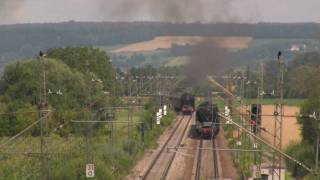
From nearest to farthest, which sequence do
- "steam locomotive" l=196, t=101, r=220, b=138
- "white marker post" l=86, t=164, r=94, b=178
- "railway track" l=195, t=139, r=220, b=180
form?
"white marker post" l=86, t=164, r=94, b=178, "railway track" l=195, t=139, r=220, b=180, "steam locomotive" l=196, t=101, r=220, b=138

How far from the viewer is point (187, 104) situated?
355 feet

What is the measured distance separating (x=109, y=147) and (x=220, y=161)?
1401 centimetres

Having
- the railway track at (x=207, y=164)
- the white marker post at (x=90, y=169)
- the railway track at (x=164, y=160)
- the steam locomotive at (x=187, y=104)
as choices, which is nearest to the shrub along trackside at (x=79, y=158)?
the railway track at (x=164, y=160)

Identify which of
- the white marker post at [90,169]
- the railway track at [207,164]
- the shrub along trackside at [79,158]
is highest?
the white marker post at [90,169]

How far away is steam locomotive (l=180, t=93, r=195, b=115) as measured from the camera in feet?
342

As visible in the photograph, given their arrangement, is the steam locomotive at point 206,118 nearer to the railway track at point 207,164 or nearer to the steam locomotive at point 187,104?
the railway track at point 207,164

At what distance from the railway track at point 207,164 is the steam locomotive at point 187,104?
26.5 m

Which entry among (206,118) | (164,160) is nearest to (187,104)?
(206,118)

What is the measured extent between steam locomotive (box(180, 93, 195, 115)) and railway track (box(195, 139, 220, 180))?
1042 inches

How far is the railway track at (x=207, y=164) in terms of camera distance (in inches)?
2051

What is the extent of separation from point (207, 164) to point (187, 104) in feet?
156

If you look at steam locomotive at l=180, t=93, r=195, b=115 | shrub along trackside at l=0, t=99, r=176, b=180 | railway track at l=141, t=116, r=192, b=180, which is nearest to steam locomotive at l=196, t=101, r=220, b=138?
railway track at l=141, t=116, r=192, b=180

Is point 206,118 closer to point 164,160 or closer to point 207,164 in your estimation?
point 164,160

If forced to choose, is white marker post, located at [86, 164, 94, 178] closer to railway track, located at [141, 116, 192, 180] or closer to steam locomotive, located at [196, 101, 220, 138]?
railway track, located at [141, 116, 192, 180]
